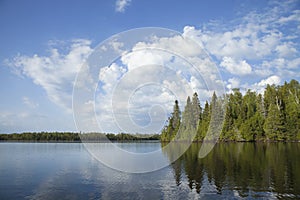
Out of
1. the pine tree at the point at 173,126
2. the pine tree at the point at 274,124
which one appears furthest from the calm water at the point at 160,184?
the pine tree at the point at 173,126

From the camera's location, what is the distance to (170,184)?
73.9 ft

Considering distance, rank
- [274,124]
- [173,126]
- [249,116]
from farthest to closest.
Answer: [173,126], [249,116], [274,124]

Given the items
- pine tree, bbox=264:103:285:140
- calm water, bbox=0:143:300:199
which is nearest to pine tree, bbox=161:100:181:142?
pine tree, bbox=264:103:285:140

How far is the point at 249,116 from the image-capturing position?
90000mm

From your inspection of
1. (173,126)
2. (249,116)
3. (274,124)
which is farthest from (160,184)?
(173,126)

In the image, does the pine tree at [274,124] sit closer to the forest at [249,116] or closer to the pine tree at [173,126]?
the forest at [249,116]

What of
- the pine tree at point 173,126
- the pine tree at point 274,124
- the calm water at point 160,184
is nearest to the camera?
the calm water at point 160,184

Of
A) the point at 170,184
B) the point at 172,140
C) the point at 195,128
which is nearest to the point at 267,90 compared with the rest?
the point at 195,128

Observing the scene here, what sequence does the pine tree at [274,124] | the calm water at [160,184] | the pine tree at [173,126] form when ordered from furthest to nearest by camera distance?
the pine tree at [173,126], the pine tree at [274,124], the calm water at [160,184]

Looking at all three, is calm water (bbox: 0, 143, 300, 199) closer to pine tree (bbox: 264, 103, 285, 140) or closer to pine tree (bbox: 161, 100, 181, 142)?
pine tree (bbox: 264, 103, 285, 140)

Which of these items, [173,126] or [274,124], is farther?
[173,126]

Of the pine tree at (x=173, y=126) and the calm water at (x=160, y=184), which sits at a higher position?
the pine tree at (x=173, y=126)

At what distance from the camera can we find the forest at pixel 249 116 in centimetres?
7800

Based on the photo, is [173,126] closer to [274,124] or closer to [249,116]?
[249,116]
